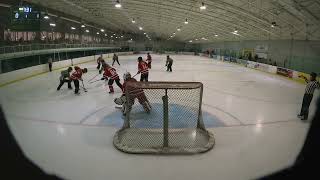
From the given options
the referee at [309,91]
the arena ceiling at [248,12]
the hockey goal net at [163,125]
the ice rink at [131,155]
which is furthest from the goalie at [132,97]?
the arena ceiling at [248,12]

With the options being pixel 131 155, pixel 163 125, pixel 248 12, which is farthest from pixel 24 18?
pixel 131 155

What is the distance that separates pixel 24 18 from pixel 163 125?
14098mm

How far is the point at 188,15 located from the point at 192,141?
834 inches

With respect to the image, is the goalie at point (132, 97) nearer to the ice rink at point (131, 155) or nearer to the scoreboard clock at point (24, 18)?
the ice rink at point (131, 155)

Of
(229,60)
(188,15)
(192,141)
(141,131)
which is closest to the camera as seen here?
Answer: (192,141)

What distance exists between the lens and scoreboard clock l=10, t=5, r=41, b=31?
637 inches

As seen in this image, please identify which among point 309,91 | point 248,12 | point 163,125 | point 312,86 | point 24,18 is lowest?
point 163,125

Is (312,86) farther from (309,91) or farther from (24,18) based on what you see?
(24,18)

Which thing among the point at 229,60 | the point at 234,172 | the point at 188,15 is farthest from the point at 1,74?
→ the point at 229,60

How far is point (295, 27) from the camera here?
61.8ft

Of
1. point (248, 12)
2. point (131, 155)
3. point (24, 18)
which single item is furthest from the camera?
point (248, 12)

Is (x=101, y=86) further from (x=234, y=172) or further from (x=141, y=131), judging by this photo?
(x=234, y=172)

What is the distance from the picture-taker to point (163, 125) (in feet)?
18.6

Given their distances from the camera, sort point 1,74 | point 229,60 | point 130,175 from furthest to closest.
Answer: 1. point 229,60
2. point 1,74
3. point 130,175
